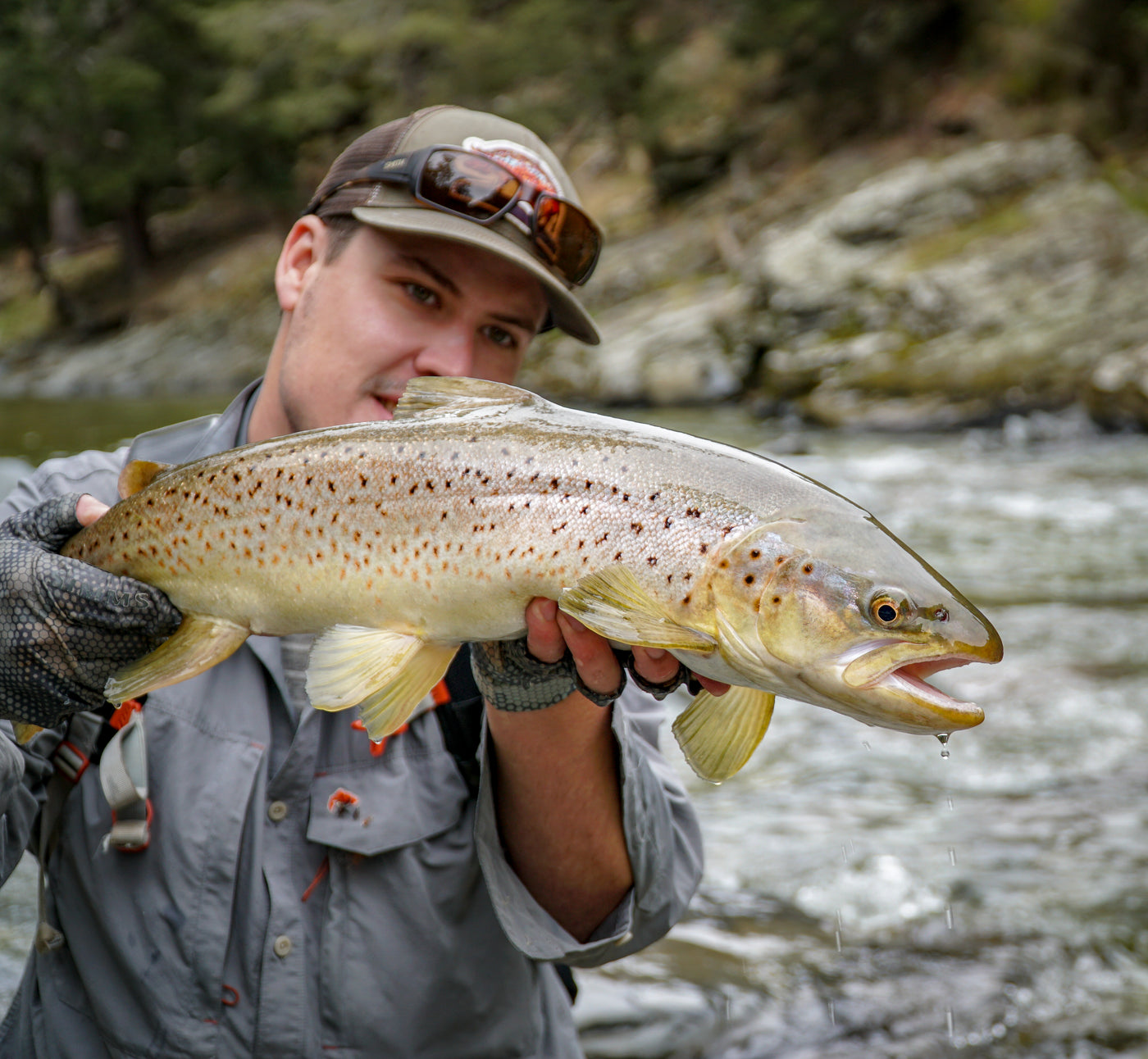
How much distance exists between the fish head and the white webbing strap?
1.16 m

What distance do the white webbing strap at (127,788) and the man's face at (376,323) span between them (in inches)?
32.8

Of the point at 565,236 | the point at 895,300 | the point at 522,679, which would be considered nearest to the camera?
the point at 522,679

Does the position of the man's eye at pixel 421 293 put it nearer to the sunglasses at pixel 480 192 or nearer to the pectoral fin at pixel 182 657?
the sunglasses at pixel 480 192

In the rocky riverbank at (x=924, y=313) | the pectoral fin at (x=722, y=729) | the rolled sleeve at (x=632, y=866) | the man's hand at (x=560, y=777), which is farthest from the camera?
the rocky riverbank at (x=924, y=313)

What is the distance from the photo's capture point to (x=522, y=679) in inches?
79.0

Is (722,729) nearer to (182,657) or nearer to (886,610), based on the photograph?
(886,610)

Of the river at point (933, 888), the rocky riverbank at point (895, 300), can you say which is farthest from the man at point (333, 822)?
the rocky riverbank at point (895, 300)

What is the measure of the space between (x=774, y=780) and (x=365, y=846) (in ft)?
11.1

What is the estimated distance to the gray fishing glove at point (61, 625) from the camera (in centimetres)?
200

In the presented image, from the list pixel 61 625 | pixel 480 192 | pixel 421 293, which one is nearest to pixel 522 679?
pixel 61 625

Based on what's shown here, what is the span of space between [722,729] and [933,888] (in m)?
2.73

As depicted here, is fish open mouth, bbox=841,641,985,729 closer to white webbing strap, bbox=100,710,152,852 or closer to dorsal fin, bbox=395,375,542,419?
dorsal fin, bbox=395,375,542,419

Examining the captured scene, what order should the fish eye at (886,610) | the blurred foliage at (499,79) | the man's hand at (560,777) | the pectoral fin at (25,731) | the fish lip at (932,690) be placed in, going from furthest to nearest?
the blurred foliage at (499,79) → the pectoral fin at (25,731) → the man's hand at (560,777) → the fish eye at (886,610) → the fish lip at (932,690)

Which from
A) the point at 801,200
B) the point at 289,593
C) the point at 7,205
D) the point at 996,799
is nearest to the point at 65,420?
the point at 801,200
